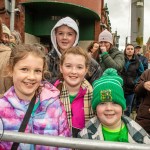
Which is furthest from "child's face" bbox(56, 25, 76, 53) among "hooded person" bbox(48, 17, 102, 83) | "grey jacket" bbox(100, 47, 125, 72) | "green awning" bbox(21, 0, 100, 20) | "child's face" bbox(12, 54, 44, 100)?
"green awning" bbox(21, 0, 100, 20)

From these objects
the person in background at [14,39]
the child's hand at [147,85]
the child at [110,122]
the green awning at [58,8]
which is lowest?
the child at [110,122]

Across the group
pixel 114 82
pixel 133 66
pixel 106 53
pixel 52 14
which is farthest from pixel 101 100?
pixel 52 14

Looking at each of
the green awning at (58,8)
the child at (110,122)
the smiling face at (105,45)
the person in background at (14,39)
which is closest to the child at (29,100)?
the child at (110,122)

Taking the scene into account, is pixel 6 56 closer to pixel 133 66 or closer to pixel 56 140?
pixel 56 140

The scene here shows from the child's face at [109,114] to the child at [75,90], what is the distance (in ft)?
0.58

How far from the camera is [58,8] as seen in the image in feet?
37.9

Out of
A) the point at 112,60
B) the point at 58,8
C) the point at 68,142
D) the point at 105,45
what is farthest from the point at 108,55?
the point at 58,8

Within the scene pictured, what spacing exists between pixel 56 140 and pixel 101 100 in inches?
35.7

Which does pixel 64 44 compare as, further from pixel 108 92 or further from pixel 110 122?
pixel 110 122

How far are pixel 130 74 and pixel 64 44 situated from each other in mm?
3161

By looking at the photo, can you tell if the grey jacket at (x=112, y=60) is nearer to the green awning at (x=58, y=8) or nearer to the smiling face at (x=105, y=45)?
the smiling face at (x=105, y=45)

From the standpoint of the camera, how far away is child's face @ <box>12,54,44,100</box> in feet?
6.33

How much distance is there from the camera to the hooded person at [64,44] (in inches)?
106

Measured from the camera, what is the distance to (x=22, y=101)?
6.31 feet
